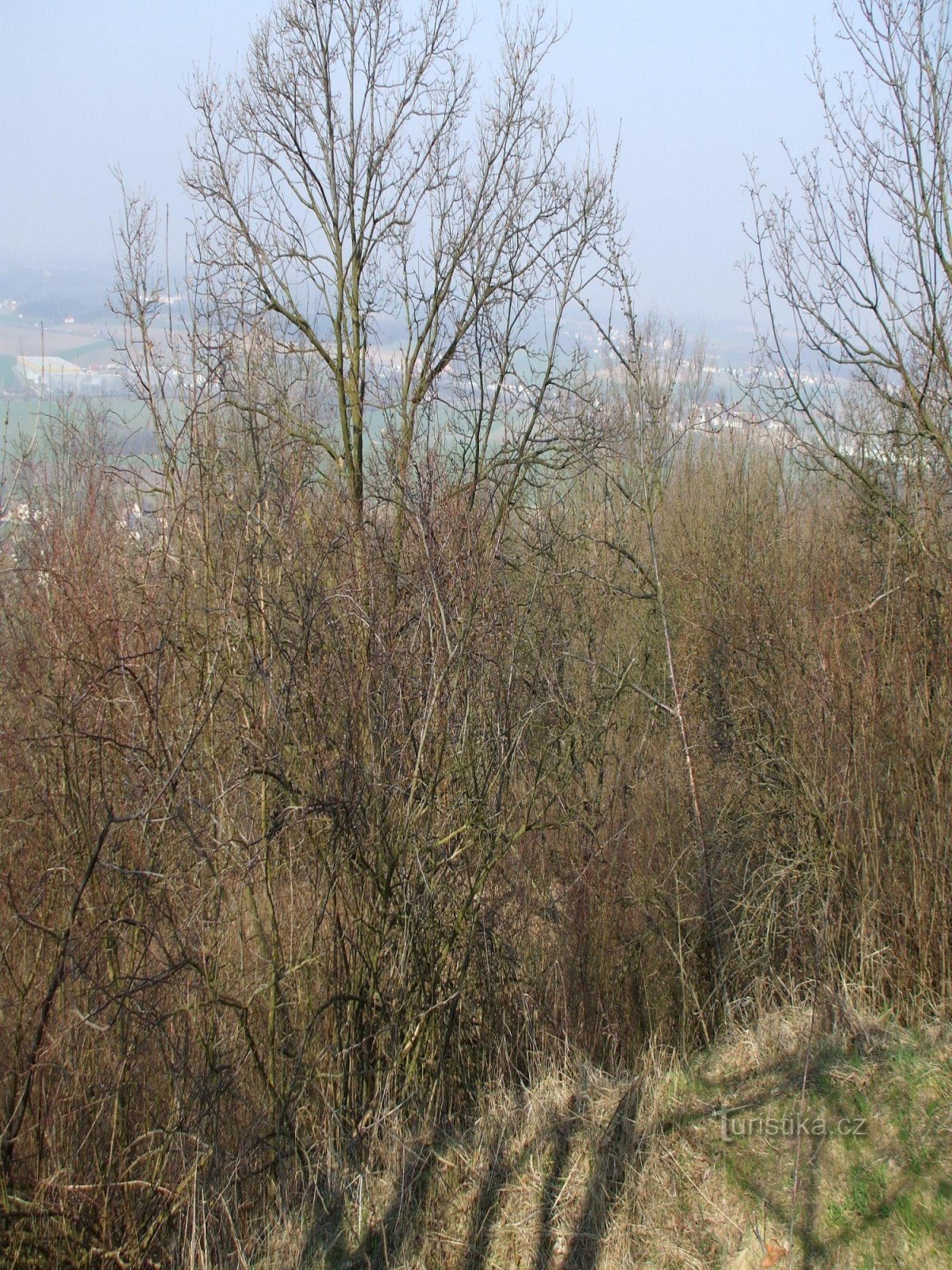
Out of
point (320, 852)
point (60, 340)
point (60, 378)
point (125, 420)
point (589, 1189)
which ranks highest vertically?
point (60, 340)

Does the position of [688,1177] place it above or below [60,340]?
below

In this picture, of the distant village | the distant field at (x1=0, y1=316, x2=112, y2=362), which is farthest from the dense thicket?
the distant village

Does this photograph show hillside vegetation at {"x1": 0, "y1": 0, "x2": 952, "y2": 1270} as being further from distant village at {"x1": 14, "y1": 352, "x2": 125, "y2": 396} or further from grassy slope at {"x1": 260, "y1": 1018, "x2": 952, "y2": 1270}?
distant village at {"x1": 14, "y1": 352, "x2": 125, "y2": 396}

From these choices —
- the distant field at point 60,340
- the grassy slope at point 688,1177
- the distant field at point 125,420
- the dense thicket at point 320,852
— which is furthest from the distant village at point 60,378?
the grassy slope at point 688,1177

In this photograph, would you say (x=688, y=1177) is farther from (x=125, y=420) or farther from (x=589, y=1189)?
(x=125, y=420)

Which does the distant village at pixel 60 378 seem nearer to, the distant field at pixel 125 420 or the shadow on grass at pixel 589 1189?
the distant field at pixel 125 420

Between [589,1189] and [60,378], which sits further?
[60,378]

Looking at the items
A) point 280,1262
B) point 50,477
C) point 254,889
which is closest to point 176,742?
point 254,889

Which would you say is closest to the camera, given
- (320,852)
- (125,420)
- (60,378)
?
(320,852)

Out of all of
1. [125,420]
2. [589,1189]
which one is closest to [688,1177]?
[589,1189]

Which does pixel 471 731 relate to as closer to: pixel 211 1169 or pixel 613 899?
pixel 211 1169

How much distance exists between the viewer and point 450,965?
4844 millimetres

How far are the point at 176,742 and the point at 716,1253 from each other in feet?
9.26

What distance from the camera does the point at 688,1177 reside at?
3463 mm
